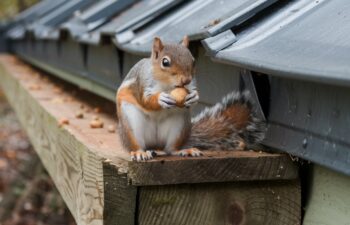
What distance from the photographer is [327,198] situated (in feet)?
7.46

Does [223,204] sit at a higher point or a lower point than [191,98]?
lower

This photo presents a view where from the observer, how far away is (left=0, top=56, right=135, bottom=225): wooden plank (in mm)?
2402

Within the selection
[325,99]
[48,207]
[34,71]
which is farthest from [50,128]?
[34,71]

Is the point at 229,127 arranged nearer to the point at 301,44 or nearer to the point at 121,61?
the point at 301,44

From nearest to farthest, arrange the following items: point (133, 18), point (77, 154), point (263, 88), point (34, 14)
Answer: point (263, 88), point (77, 154), point (133, 18), point (34, 14)

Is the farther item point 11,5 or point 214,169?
point 11,5

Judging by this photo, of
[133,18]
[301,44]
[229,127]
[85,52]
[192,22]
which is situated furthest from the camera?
[85,52]

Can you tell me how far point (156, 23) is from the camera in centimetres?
371

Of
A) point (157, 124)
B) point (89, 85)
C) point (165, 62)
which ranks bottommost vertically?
point (89, 85)

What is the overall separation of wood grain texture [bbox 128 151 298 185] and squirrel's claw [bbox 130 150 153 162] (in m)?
0.03

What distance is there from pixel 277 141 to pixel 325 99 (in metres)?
0.41

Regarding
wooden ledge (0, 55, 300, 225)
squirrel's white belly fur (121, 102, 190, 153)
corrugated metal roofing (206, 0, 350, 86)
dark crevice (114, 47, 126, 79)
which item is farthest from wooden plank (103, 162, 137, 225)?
dark crevice (114, 47, 126, 79)

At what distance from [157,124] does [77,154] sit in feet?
1.58

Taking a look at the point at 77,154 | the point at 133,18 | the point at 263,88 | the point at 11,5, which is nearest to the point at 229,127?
the point at 263,88
